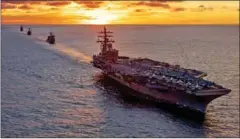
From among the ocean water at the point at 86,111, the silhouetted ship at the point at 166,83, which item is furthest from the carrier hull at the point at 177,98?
the ocean water at the point at 86,111

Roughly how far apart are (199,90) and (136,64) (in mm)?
29841

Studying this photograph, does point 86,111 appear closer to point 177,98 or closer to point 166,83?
point 177,98

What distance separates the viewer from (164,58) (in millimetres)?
132625

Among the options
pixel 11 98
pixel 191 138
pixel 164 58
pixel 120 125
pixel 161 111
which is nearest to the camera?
pixel 191 138

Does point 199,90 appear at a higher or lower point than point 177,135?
higher

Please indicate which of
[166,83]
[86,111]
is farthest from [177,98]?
[86,111]

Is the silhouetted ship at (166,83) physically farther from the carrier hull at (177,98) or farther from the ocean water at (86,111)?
the ocean water at (86,111)

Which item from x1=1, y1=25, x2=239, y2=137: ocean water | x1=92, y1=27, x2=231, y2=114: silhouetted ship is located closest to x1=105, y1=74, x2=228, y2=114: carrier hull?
x1=92, y1=27, x2=231, y2=114: silhouetted ship

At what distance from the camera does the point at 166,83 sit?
68188mm

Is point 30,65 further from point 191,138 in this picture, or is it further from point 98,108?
point 191,138

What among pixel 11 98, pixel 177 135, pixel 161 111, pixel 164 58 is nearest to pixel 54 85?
pixel 11 98

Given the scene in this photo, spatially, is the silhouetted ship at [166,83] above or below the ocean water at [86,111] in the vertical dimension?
above

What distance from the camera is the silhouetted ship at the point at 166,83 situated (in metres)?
61.9

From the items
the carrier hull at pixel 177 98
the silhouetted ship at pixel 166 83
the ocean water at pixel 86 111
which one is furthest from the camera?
the silhouetted ship at pixel 166 83
